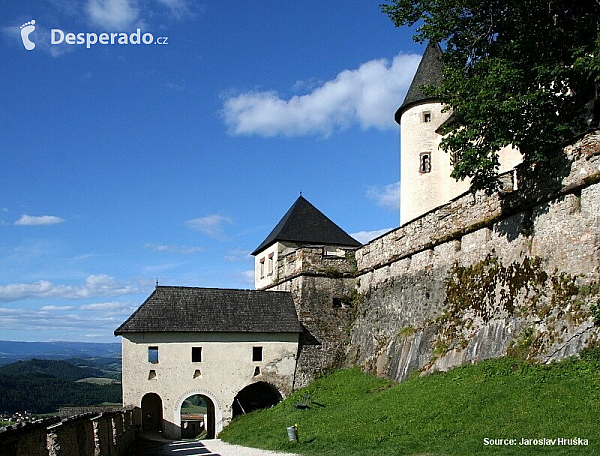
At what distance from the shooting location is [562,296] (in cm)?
1658

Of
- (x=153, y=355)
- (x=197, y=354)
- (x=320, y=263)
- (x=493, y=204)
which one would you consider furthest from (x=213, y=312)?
(x=493, y=204)

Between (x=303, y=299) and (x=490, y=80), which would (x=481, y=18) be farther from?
(x=303, y=299)

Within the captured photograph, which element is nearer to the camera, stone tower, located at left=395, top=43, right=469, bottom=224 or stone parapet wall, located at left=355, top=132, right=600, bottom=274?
stone parapet wall, located at left=355, top=132, right=600, bottom=274

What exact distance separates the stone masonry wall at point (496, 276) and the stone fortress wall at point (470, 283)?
34 millimetres

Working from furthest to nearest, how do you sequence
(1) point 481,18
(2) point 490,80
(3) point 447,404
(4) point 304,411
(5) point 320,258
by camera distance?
(5) point 320,258
(4) point 304,411
(1) point 481,18
(2) point 490,80
(3) point 447,404

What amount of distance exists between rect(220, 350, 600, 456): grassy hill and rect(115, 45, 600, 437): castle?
3.23 feet

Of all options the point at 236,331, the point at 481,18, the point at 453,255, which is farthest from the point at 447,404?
the point at 236,331

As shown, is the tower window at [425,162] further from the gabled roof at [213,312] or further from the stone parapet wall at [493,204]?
the gabled roof at [213,312]

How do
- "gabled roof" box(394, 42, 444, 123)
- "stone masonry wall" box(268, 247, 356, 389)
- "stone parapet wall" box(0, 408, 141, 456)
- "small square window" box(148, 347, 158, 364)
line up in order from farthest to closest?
"gabled roof" box(394, 42, 444, 123)
"stone masonry wall" box(268, 247, 356, 389)
"small square window" box(148, 347, 158, 364)
"stone parapet wall" box(0, 408, 141, 456)

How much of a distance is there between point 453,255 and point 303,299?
8.84 meters

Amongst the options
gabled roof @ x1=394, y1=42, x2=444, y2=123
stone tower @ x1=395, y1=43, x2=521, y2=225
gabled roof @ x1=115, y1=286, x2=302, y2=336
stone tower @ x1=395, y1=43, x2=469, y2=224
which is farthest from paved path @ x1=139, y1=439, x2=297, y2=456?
gabled roof @ x1=394, y1=42, x2=444, y2=123

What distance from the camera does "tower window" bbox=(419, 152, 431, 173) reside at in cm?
3139

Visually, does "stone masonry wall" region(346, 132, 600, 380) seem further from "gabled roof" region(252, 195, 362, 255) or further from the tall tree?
"gabled roof" region(252, 195, 362, 255)

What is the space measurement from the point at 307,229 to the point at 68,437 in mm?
25290
